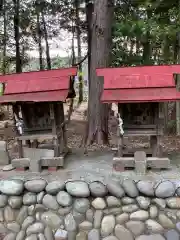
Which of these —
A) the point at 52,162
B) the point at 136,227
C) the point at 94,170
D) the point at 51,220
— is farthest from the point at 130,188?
the point at 52,162

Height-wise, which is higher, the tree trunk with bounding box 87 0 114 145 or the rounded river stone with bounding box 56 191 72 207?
the tree trunk with bounding box 87 0 114 145

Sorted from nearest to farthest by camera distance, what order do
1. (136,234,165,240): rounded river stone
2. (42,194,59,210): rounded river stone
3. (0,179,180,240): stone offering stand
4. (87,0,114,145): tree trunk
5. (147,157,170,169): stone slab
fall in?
(136,234,165,240): rounded river stone < (0,179,180,240): stone offering stand < (42,194,59,210): rounded river stone < (147,157,170,169): stone slab < (87,0,114,145): tree trunk

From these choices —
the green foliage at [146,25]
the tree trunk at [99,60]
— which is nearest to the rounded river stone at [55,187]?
the tree trunk at [99,60]

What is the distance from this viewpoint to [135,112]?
13.4ft

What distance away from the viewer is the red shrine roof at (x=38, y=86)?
3.86 meters

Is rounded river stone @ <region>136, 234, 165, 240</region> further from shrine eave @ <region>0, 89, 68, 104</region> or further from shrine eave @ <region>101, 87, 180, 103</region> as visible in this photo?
shrine eave @ <region>0, 89, 68, 104</region>

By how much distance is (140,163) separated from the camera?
386 cm

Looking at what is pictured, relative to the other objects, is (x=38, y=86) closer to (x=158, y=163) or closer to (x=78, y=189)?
(x=78, y=189)

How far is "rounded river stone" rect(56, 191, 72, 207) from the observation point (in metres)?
3.37

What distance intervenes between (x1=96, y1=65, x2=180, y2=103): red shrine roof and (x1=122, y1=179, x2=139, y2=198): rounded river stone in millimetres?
1095

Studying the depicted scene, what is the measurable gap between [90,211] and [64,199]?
0.37 meters

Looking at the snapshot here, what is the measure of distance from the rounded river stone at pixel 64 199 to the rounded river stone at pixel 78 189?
64 mm

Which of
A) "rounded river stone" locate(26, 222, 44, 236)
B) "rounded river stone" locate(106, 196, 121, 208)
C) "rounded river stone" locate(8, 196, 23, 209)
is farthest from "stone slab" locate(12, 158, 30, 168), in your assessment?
"rounded river stone" locate(106, 196, 121, 208)

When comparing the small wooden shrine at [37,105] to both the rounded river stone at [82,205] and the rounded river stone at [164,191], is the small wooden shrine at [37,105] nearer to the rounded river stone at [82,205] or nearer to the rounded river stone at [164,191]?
the rounded river stone at [82,205]
